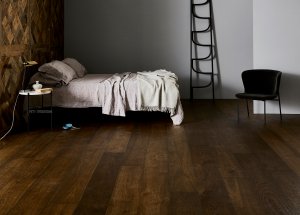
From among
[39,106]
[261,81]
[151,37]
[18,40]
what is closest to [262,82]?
[261,81]

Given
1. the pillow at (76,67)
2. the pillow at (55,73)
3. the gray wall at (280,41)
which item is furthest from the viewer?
the pillow at (76,67)

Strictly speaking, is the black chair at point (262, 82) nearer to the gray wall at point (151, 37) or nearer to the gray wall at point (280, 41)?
the gray wall at point (280, 41)

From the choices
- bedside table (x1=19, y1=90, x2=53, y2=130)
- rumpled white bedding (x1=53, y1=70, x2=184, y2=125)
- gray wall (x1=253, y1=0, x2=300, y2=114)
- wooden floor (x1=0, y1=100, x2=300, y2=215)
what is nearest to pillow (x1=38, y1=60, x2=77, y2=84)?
rumpled white bedding (x1=53, y1=70, x2=184, y2=125)

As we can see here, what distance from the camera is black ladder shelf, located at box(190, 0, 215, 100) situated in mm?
8234

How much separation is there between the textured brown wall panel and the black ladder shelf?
2.68m

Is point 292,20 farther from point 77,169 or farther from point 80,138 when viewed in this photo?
point 77,169

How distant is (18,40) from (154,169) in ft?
9.64

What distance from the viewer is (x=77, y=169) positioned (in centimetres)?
362

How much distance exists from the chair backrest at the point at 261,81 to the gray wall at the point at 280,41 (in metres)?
0.27

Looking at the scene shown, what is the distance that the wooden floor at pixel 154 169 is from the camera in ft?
9.18

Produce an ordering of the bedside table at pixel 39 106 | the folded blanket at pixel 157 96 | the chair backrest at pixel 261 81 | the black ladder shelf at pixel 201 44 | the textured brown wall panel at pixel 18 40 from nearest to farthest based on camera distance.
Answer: the textured brown wall panel at pixel 18 40 → the bedside table at pixel 39 106 → the folded blanket at pixel 157 96 → the chair backrest at pixel 261 81 → the black ladder shelf at pixel 201 44

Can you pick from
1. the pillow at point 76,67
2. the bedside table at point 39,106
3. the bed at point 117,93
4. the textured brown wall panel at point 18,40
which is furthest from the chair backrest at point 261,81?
the textured brown wall panel at point 18,40

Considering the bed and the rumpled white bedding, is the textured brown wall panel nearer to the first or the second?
the bed

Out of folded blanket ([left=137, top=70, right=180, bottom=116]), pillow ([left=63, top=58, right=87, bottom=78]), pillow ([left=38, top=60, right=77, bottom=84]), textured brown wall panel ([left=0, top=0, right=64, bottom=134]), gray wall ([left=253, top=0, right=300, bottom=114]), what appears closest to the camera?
textured brown wall panel ([left=0, top=0, right=64, bottom=134])
